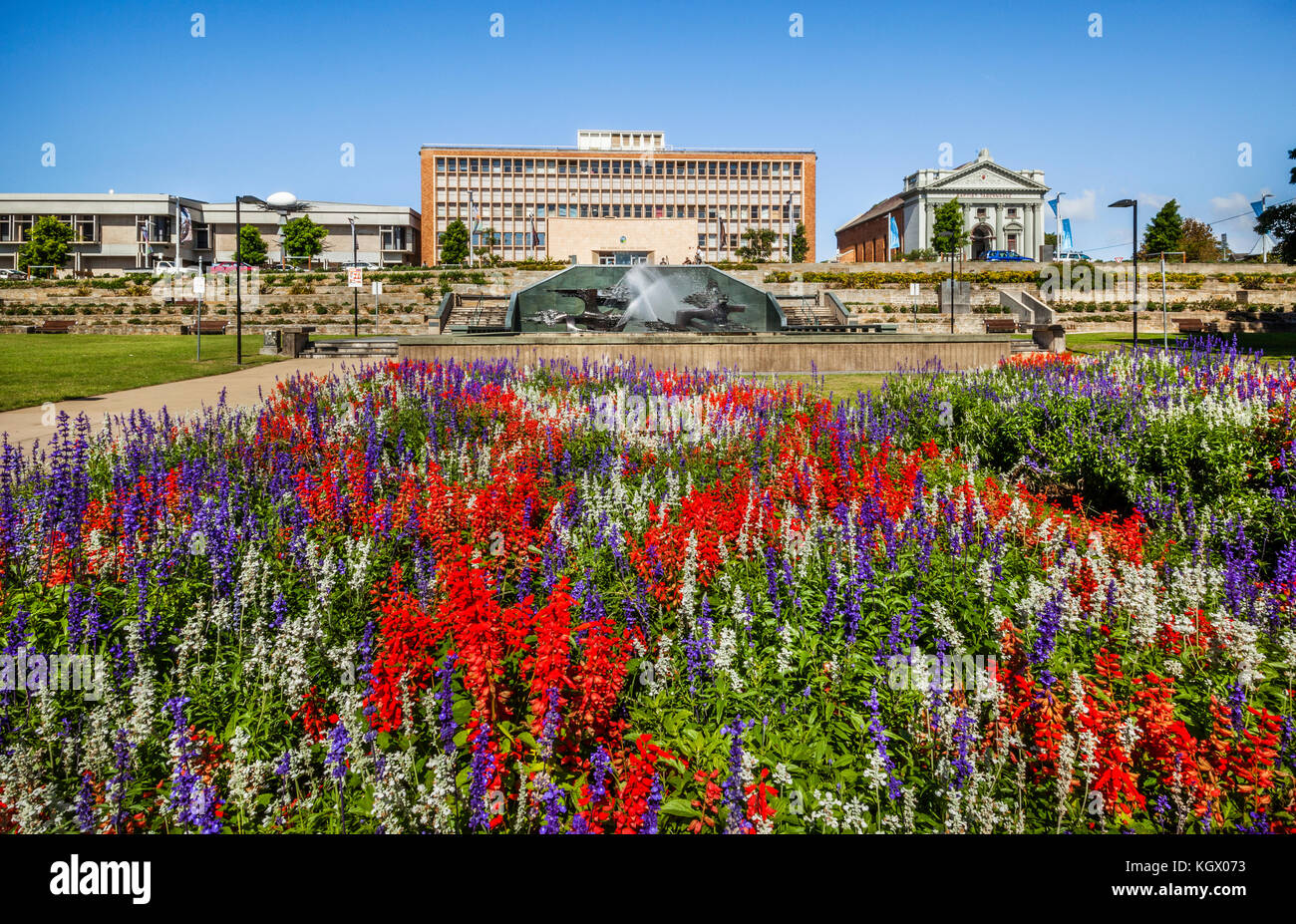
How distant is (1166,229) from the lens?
73.0 m

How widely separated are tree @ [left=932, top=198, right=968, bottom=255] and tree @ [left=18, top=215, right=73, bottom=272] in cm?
8474

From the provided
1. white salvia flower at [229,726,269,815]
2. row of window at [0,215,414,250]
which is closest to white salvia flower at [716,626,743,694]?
white salvia flower at [229,726,269,815]

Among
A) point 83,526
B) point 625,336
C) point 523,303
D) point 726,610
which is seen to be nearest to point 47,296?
point 523,303

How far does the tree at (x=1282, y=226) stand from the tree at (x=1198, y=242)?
2021 inches

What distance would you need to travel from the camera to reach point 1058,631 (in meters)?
3.78

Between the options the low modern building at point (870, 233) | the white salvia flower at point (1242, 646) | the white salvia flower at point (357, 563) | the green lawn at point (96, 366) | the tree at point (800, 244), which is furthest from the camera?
the low modern building at point (870, 233)

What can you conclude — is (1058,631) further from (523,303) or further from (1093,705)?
(523,303)

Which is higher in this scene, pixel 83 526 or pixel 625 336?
pixel 625 336

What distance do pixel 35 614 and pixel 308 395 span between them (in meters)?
6.40

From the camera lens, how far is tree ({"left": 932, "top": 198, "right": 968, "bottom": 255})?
75700mm

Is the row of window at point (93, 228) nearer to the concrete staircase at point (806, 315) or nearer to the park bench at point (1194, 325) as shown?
the concrete staircase at point (806, 315)

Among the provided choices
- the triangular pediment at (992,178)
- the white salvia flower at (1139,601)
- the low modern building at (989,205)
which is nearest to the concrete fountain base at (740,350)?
the white salvia flower at (1139,601)

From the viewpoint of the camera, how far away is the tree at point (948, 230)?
75700mm

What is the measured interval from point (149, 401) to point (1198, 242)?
97.6 meters
